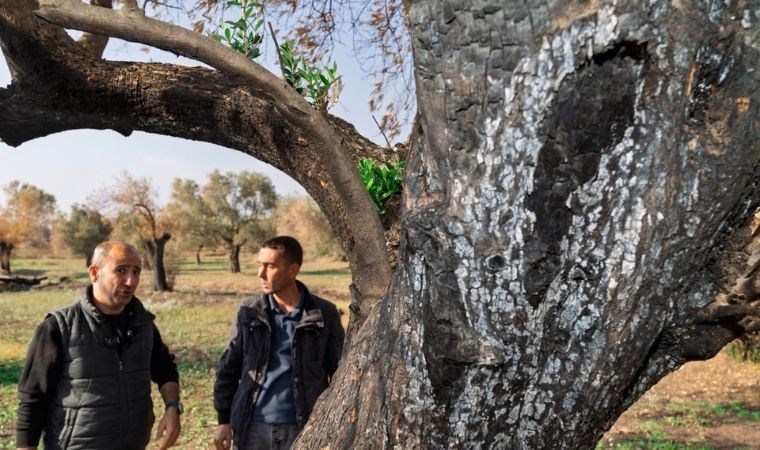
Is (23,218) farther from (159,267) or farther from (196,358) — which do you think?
(196,358)

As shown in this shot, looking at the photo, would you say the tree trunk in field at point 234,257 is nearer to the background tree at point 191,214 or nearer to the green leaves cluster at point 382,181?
the background tree at point 191,214

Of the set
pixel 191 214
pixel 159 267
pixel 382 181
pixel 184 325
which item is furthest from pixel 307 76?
pixel 191 214

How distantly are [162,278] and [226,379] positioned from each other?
2580 cm

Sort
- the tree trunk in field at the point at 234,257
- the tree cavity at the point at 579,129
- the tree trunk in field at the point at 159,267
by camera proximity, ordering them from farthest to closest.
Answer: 1. the tree trunk in field at the point at 234,257
2. the tree trunk in field at the point at 159,267
3. the tree cavity at the point at 579,129

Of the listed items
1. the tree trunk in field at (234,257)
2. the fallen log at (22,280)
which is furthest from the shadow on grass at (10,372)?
the tree trunk in field at (234,257)

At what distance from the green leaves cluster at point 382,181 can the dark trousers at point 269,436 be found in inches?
59.8

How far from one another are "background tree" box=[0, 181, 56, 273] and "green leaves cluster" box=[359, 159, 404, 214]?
40078 mm

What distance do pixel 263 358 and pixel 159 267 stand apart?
26022 millimetres

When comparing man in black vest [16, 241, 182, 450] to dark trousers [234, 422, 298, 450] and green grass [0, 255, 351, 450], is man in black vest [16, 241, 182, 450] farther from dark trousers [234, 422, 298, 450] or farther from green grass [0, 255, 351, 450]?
green grass [0, 255, 351, 450]

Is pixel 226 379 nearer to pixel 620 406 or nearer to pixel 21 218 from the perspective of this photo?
pixel 620 406

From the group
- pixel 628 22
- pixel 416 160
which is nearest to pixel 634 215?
pixel 628 22

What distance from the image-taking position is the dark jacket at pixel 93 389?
10.9ft

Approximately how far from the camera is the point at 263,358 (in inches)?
147

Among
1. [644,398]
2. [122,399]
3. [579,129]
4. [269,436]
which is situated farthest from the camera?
[644,398]
